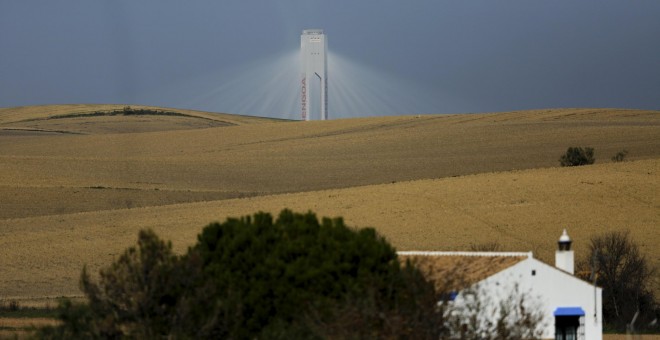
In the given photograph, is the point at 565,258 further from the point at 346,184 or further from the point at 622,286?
the point at 346,184

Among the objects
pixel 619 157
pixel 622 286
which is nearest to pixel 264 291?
pixel 622 286

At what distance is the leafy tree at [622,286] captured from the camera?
44281 mm

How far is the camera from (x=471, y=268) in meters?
34.8

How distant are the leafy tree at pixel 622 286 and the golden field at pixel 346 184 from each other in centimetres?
424

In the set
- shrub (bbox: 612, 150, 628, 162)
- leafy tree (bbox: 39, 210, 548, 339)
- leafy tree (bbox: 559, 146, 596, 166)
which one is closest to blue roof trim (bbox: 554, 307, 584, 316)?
leafy tree (bbox: 39, 210, 548, 339)

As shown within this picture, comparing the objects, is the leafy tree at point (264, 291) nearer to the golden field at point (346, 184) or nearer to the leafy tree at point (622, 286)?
the leafy tree at point (622, 286)

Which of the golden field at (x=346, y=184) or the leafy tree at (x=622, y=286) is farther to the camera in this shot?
the golden field at (x=346, y=184)

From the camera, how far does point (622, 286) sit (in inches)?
1779

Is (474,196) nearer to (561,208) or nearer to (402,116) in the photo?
(561,208)

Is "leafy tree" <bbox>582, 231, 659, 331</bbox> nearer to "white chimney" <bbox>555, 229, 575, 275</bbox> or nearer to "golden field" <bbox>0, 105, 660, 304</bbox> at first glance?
"golden field" <bbox>0, 105, 660, 304</bbox>

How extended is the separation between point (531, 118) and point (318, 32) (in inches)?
1095

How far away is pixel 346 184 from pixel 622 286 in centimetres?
3235

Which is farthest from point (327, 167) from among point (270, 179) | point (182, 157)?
point (182, 157)

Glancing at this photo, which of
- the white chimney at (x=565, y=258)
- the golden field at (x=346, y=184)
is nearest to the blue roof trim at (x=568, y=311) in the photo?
the white chimney at (x=565, y=258)
